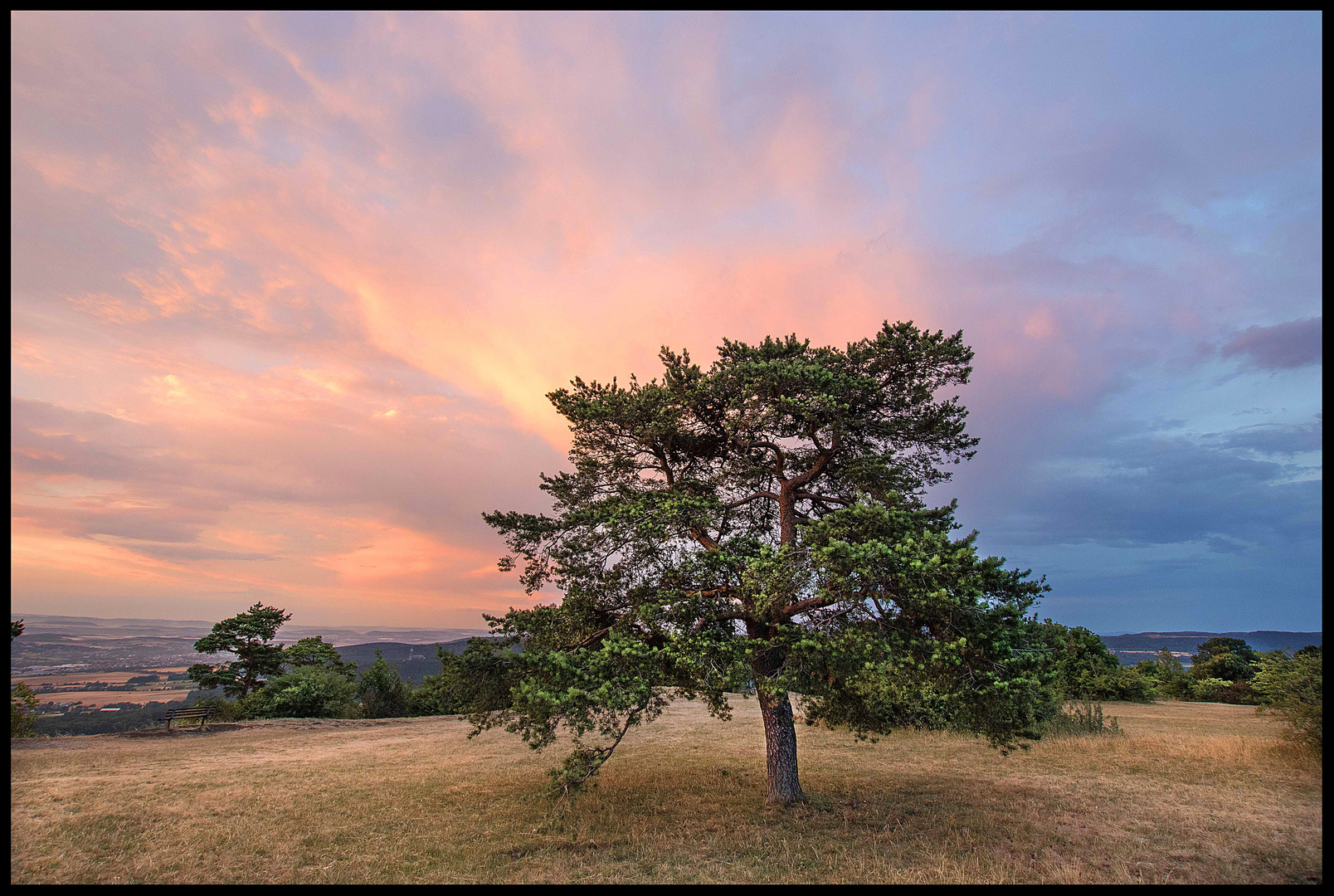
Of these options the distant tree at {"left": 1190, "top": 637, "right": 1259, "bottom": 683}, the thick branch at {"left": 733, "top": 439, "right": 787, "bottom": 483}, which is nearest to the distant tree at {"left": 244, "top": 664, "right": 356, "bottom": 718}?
the thick branch at {"left": 733, "top": 439, "right": 787, "bottom": 483}

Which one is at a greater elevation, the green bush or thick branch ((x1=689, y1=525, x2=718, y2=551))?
thick branch ((x1=689, y1=525, x2=718, y2=551))

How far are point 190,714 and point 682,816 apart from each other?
33.1 metres

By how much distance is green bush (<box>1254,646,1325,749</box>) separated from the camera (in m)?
19.0

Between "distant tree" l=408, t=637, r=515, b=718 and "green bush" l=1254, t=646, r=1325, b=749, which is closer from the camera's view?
"distant tree" l=408, t=637, r=515, b=718

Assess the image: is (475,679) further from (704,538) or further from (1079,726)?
(1079,726)

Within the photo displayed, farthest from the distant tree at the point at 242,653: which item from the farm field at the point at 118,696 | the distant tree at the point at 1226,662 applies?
the distant tree at the point at 1226,662

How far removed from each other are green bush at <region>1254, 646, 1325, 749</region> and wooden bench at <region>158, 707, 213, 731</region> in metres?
48.9

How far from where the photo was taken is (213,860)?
11445 millimetres

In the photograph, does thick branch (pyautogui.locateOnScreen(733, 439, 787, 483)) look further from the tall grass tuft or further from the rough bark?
the tall grass tuft

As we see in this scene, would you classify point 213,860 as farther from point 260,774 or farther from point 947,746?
point 947,746

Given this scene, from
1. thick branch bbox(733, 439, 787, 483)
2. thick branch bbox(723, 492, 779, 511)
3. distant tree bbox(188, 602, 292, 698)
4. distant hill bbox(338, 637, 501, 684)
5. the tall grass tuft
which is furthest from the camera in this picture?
distant tree bbox(188, 602, 292, 698)

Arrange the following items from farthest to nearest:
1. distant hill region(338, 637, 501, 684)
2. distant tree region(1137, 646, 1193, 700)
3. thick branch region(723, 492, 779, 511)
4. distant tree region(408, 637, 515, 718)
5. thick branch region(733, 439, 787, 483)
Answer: distant tree region(1137, 646, 1193, 700)
distant hill region(338, 637, 501, 684)
thick branch region(723, 492, 779, 511)
thick branch region(733, 439, 787, 483)
distant tree region(408, 637, 515, 718)

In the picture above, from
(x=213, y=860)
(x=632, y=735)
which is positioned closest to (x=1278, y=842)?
(x=213, y=860)

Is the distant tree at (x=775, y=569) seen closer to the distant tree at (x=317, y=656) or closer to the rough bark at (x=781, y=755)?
the rough bark at (x=781, y=755)
